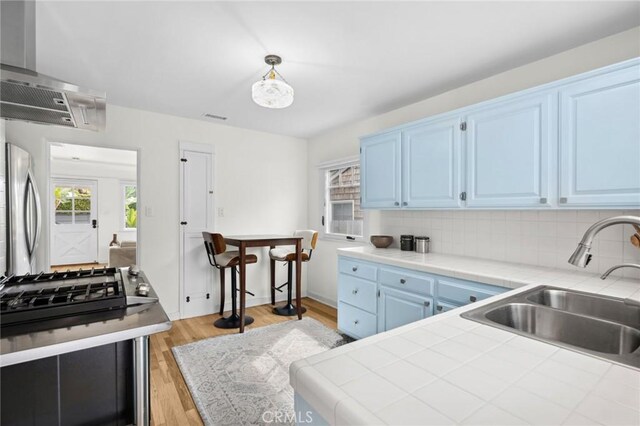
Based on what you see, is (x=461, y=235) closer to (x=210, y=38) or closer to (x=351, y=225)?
(x=351, y=225)

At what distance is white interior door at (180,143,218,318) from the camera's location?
371 cm

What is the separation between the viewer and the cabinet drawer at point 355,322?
2736mm

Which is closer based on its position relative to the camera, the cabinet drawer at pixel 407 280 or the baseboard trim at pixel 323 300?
the cabinet drawer at pixel 407 280

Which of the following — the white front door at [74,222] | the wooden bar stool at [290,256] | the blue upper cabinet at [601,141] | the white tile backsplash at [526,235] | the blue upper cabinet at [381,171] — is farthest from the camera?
the white front door at [74,222]

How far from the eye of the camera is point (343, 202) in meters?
4.29

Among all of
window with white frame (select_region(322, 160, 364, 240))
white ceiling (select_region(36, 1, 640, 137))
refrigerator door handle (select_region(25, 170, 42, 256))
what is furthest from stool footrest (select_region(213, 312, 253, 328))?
white ceiling (select_region(36, 1, 640, 137))

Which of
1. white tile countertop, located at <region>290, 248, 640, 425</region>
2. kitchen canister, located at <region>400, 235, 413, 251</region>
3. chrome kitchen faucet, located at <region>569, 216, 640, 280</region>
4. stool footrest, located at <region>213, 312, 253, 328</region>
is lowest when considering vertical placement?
stool footrest, located at <region>213, 312, 253, 328</region>

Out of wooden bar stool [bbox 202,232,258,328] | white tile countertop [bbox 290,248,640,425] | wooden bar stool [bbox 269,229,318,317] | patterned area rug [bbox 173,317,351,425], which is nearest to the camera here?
white tile countertop [bbox 290,248,640,425]

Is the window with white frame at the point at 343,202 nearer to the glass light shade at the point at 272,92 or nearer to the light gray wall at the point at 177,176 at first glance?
the light gray wall at the point at 177,176

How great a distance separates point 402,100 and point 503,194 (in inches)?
58.7

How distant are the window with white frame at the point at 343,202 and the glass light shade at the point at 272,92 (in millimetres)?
1905

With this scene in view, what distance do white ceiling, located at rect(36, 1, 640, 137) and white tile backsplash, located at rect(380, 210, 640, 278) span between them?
117 cm

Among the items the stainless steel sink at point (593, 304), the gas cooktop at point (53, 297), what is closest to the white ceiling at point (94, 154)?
the gas cooktop at point (53, 297)

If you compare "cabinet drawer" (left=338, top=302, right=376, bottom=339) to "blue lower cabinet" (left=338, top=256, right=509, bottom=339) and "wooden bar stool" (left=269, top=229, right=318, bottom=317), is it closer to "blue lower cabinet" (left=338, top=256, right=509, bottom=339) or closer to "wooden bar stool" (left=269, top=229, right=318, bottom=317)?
"blue lower cabinet" (left=338, top=256, right=509, bottom=339)
